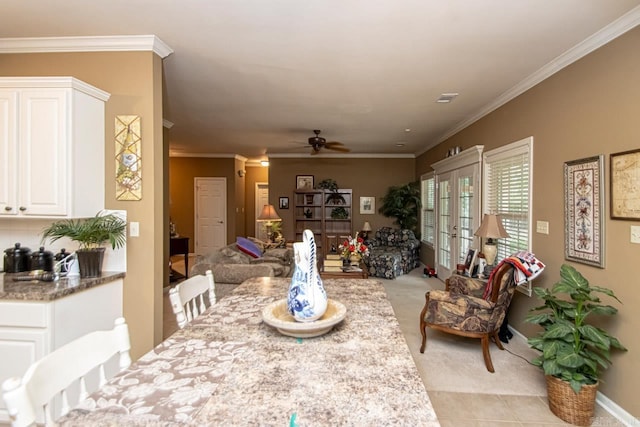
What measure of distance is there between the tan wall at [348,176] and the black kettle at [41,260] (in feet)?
18.7

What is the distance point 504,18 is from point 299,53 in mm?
1482

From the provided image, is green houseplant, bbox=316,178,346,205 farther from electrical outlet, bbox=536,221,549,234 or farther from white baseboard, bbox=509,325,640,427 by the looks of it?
white baseboard, bbox=509,325,640,427

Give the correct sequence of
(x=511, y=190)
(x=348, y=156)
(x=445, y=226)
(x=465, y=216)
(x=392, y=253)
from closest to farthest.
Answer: (x=511, y=190), (x=465, y=216), (x=445, y=226), (x=392, y=253), (x=348, y=156)

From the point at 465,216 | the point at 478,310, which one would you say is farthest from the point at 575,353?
the point at 465,216

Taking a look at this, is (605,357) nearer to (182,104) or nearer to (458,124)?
(458,124)

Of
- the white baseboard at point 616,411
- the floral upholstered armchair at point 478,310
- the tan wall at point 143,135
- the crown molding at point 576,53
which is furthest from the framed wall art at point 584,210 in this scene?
the tan wall at point 143,135

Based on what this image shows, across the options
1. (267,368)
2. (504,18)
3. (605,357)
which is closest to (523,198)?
(605,357)

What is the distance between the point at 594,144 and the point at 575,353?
152 cm

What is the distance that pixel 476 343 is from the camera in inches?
130

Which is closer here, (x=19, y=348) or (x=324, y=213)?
(x=19, y=348)

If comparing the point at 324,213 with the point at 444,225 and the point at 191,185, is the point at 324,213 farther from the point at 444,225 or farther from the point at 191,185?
the point at 191,185

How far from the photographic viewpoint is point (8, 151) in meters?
2.22

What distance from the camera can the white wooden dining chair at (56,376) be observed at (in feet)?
2.59

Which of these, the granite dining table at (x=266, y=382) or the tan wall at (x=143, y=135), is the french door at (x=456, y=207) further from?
the tan wall at (x=143, y=135)
